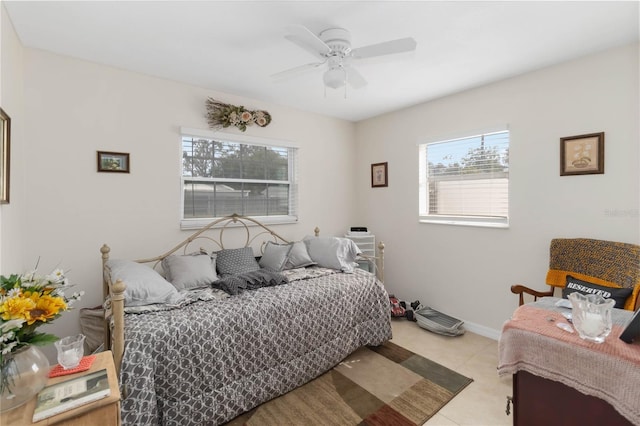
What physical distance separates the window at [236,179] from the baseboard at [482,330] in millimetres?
2273

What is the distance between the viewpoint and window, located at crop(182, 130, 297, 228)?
313 cm

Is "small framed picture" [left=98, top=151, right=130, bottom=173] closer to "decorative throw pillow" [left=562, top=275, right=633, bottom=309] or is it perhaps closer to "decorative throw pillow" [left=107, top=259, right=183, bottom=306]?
"decorative throw pillow" [left=107, top=259, right=183, bottom=306]

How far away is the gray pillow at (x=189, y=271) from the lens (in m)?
2.51

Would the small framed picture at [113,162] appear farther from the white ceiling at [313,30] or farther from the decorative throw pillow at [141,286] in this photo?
the decorative throw pillow at [141,286]

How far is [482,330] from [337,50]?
3.00m

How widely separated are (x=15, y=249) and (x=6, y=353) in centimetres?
138

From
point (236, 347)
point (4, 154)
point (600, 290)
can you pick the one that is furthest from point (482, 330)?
point (4, 154)

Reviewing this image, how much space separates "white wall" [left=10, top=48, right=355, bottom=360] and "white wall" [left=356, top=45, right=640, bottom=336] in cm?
220

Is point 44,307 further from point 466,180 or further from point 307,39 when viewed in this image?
point 466,180

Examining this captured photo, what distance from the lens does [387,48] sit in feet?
6.10

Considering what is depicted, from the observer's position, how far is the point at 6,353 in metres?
1.01

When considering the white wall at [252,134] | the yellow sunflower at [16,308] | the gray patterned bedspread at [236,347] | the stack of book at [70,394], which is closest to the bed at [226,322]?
the gray patterned bedspread at [236,347]

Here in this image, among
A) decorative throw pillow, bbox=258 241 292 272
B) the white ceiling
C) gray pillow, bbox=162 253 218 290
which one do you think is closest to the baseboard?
decorative throw pillow, bbox=258 241 292 272

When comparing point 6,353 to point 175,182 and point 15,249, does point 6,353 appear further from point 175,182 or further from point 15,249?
point 175,182
